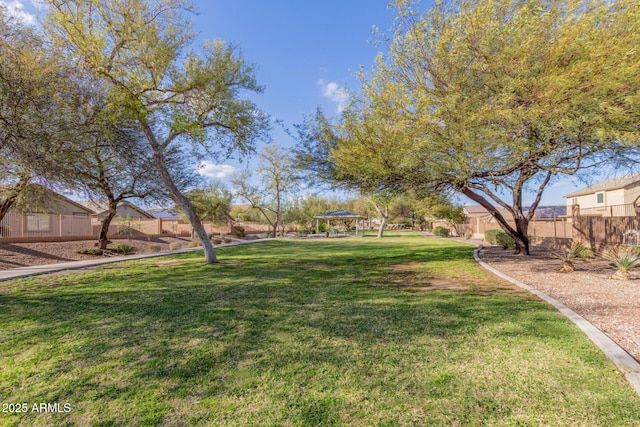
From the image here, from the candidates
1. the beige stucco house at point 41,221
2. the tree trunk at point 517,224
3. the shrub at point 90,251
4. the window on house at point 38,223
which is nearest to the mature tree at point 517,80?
the tree trunk at point 517,224

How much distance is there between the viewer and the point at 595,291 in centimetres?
587

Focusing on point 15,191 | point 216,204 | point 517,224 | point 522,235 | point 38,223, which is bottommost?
point 522,235

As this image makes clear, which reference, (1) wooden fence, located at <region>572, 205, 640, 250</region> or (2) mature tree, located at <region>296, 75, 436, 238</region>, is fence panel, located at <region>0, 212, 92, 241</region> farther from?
(1) wooden fence, located at <region>572, 205, 640, 250</region>

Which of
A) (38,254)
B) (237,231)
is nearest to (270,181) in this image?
(237,231)

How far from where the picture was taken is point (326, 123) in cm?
1022

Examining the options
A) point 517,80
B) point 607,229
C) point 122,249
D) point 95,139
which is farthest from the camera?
point 122,249

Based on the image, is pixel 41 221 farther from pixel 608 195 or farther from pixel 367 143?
pixel 608 195

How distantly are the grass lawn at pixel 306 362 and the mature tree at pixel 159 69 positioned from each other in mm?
5520

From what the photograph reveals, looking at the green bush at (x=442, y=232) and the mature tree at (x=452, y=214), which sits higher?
the mature tree at (x=452, y=214)

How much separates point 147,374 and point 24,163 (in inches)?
228

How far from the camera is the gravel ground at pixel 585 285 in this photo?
13.0 ft

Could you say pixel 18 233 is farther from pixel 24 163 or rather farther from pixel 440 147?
pixel 440 147

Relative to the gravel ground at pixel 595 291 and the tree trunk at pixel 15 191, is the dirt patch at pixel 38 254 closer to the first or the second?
the tree trunk at pixel 15 191

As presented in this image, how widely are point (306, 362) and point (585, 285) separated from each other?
6576 mm
